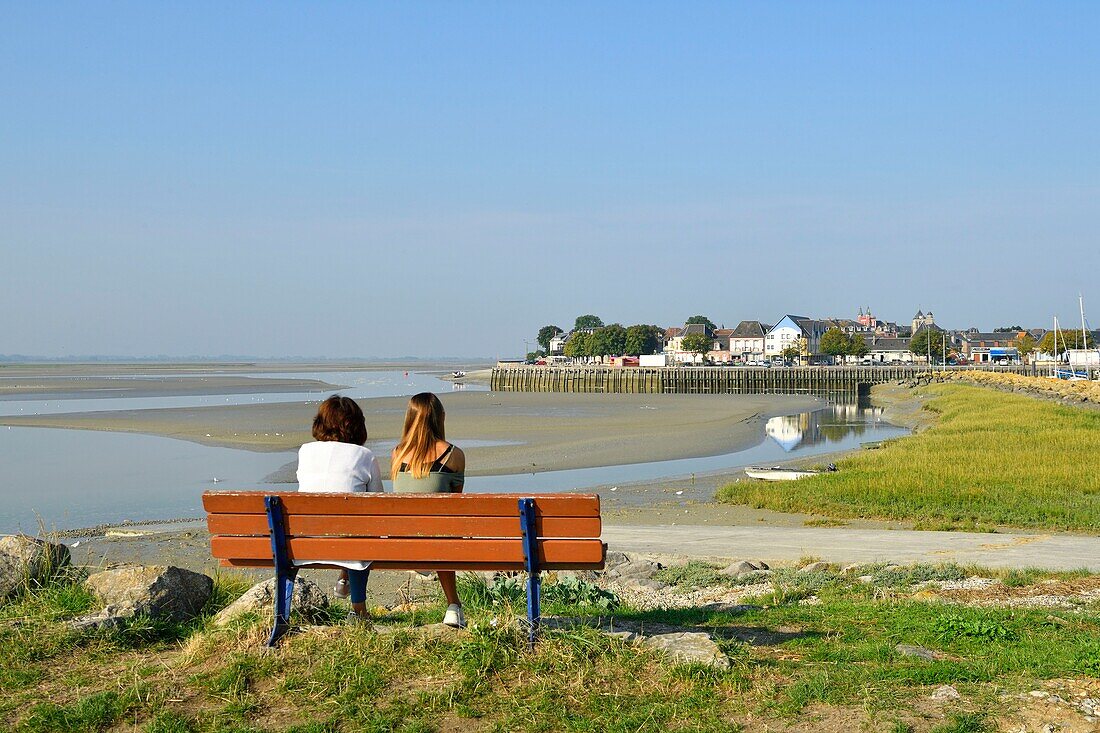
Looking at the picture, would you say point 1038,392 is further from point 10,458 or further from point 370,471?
point 370,471

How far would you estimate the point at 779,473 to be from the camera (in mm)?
23438

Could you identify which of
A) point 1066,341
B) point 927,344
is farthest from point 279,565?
point 927,344

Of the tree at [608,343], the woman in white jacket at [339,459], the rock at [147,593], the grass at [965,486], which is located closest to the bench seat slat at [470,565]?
the woman in white jacket at [339,459]

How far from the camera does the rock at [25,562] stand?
23.3 feet

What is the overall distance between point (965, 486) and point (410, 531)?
1557cm

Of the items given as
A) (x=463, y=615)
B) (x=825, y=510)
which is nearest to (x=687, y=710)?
(x=463, y=615)

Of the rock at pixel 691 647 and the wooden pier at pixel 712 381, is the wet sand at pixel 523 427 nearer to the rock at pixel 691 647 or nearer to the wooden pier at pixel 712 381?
the rock at pixel 691 647

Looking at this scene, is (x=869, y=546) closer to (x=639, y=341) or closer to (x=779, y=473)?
(x=779, y=473)

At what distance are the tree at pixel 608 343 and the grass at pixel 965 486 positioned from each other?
145231 millimetres

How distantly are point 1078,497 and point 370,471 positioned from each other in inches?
576

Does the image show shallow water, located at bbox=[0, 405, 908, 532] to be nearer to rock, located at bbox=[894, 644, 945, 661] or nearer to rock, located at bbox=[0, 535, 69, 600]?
rock, located at bbox=[0, 535, 69, 600]

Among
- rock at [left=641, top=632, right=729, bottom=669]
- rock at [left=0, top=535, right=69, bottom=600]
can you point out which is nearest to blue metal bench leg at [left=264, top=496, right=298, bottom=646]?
rock at [left=641, top=632, right=729, bottom=669]

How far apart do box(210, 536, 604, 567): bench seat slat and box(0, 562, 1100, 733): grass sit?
43 centimetres

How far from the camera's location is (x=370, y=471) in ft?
22.0
